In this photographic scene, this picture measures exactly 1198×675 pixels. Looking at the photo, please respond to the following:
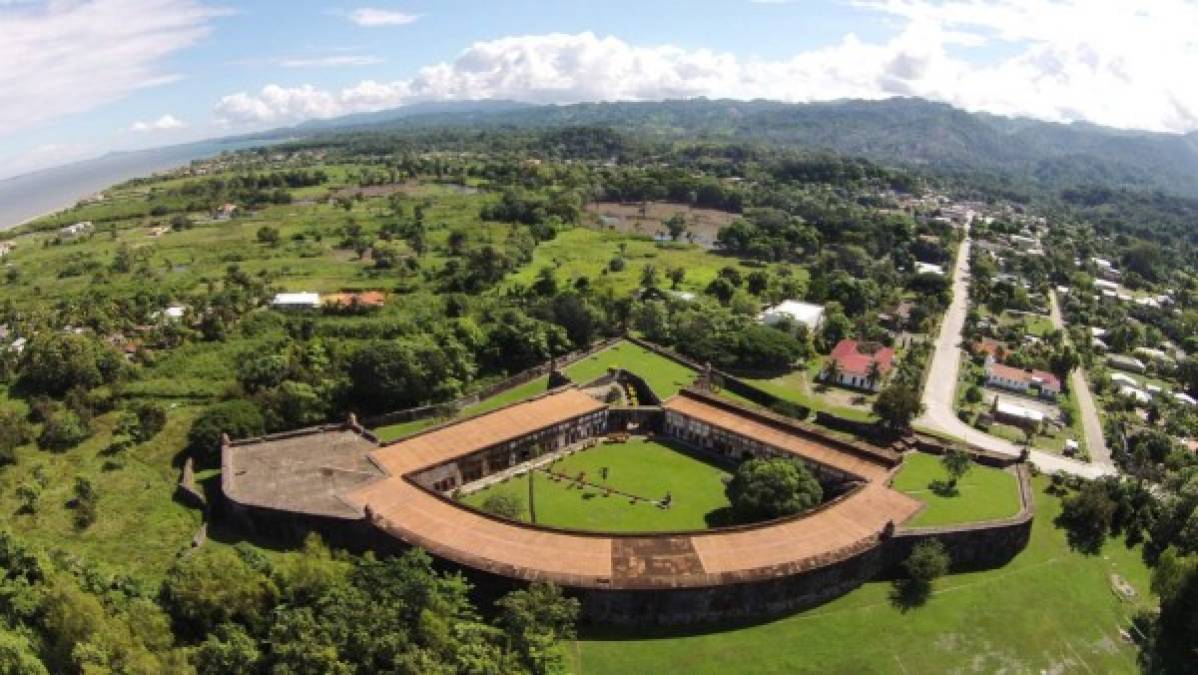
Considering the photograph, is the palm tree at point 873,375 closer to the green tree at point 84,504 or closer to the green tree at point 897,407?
the green tree at point 897,407

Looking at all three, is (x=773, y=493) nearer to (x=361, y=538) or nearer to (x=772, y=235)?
(x=361, y=538)

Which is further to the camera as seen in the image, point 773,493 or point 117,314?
point 117,314

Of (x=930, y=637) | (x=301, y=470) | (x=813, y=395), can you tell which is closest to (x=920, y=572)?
(x=930, y=637)

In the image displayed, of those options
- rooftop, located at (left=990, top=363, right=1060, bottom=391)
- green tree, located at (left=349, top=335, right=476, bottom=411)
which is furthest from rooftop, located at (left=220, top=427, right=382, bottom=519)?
rooftop, located at (left=990, top=363, right=1060, bottom=391)

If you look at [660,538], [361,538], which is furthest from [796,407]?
[361,538]

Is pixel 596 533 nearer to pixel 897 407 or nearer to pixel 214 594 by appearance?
pixel 214 594
